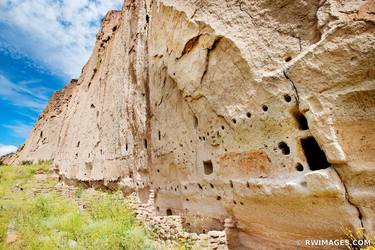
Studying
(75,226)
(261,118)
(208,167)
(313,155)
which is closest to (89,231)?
(75,226)

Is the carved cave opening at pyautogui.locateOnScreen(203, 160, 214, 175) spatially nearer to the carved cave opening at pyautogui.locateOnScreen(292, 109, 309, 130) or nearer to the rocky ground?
the rocky ground

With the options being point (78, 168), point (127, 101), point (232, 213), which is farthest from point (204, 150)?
point (78, 168)

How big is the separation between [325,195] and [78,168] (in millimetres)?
12145

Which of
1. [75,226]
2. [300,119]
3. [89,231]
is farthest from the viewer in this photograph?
[75,226]

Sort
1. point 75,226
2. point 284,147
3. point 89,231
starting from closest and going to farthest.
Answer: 1. point 284,147
2. point 89,231
3. point 75,226

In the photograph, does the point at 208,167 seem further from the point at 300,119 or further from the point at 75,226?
the point at 75,226

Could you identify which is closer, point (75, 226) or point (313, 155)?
point (313, 155)

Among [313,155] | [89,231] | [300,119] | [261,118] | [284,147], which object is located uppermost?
[261,118]

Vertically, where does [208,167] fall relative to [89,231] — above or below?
above

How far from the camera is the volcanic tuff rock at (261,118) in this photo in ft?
10.7

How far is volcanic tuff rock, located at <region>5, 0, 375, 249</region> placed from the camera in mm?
3250

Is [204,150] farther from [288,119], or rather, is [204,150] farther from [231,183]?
[288,119]

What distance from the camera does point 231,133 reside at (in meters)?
4.75

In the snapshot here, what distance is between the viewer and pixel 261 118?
4.18 metres
